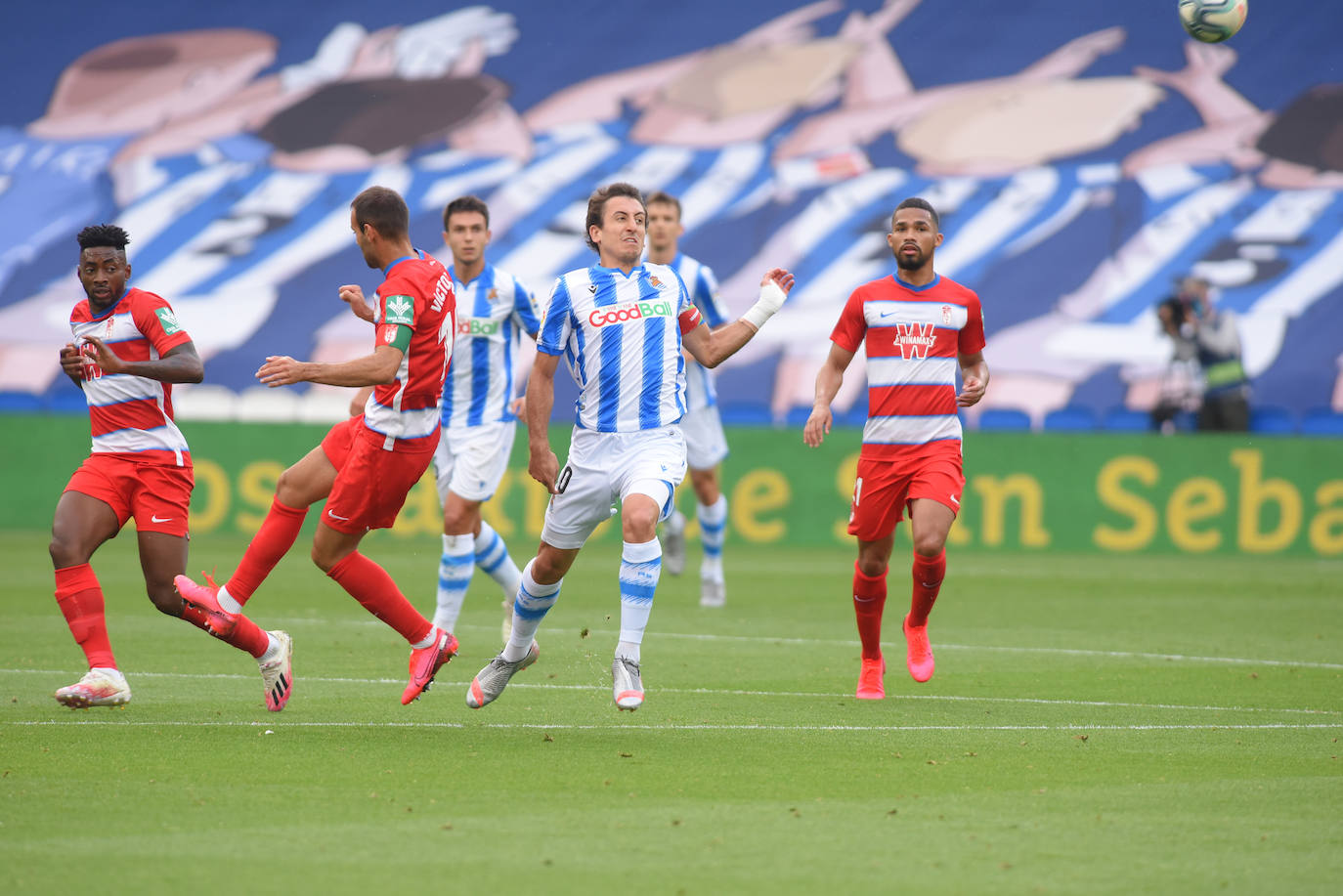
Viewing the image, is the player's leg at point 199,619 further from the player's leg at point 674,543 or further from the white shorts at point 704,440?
the player's leg at point 674,543

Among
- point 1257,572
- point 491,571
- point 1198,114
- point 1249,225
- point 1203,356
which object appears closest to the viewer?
point 491,571

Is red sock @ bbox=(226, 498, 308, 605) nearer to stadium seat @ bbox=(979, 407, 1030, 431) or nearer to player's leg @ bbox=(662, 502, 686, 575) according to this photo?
player's leg @ bbox=(662, 502, 686, 575)

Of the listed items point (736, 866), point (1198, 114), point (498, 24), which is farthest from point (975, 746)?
point (498, 24)

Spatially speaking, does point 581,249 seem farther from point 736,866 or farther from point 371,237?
point 736,866

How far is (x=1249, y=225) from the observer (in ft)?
84.4

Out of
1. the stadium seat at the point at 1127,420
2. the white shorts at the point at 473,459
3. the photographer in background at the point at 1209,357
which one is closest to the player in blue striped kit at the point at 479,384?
the white shorts at the point at 473,459

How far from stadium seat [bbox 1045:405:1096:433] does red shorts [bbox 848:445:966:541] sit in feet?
44.4

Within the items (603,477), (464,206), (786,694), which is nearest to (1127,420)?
(464,206)

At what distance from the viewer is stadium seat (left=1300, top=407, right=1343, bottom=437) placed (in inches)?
843

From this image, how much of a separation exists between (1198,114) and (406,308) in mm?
22694

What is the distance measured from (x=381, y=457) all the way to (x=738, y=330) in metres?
1.64

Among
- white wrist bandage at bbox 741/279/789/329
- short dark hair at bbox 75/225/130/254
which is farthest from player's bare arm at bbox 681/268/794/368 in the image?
short dark hair at bbox 75/225/130/254

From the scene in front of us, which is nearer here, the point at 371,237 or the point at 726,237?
the point at 371,237

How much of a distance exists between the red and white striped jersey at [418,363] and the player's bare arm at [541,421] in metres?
0.43
